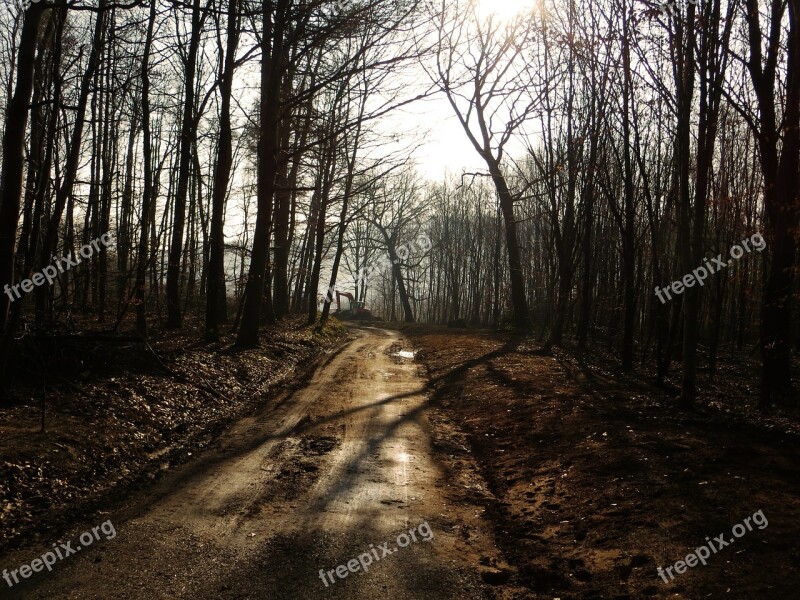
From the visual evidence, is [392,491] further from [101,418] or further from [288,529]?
[101,418]

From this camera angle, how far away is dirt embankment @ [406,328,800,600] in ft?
14.2

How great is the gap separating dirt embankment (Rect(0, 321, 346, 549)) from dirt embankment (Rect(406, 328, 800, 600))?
3870 millimetres

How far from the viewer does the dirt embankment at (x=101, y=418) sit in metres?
5.56

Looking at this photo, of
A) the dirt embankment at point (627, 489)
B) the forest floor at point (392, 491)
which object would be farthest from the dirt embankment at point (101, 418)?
the dirt embankment at point (627, 489)

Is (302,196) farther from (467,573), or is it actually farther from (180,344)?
(467,573)

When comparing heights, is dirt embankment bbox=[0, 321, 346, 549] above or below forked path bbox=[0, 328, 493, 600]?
above

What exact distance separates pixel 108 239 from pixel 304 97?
670 centimetres

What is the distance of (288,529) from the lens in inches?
203

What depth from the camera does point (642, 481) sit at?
6.05 meters

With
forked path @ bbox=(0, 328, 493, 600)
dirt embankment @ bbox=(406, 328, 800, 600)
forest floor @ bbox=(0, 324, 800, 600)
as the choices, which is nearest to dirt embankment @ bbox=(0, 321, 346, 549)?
forest floor @ bbox=(0, 324, 800, 600)

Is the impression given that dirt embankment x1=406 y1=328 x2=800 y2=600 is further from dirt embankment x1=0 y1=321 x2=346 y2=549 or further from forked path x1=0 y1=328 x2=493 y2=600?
dirt embankment x1=0 y1=321 x2=346 y2=549

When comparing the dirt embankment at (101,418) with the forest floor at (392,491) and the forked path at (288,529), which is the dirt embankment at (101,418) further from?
the forked path at (288,529)

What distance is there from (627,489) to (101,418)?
21.4 ft

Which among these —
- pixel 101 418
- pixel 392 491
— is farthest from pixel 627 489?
pixel 101 418
